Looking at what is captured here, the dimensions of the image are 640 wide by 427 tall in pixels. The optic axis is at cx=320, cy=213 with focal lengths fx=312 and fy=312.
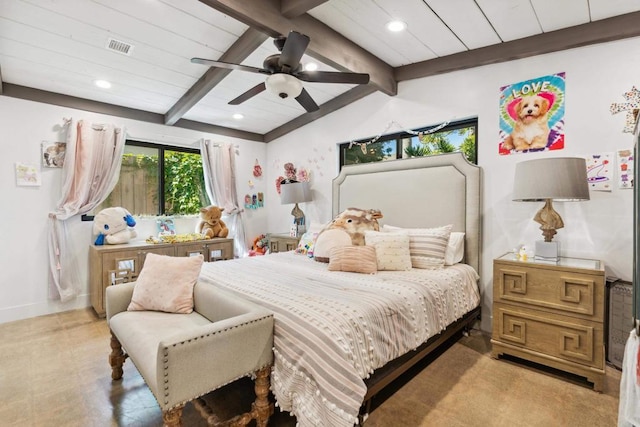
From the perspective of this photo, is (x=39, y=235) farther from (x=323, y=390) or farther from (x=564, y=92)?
(x=564, y=92)

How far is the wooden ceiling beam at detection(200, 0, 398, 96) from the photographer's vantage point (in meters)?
2.02

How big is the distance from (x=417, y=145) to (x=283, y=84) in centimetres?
198

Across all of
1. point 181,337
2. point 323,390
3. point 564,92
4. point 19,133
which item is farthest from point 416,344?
point 19,133

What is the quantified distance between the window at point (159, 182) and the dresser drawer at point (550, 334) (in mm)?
4116

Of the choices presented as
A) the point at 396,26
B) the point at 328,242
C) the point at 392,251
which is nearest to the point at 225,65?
the point at 396,26

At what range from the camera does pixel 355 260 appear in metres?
2.54

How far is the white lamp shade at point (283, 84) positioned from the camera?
213 centimetres

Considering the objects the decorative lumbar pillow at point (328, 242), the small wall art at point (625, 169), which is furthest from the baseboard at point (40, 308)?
the small wall art at point (625, 169)

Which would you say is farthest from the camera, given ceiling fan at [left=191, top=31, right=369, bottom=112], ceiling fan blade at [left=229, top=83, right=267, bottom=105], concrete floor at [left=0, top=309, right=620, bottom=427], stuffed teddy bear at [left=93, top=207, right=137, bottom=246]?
stuffed teddy bear at [left=93, top=207, right=137, bottom=246]

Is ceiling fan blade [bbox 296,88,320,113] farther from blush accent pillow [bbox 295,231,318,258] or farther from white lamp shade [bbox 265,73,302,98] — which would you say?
blush accent pillow [bbox 295,231,318,258]

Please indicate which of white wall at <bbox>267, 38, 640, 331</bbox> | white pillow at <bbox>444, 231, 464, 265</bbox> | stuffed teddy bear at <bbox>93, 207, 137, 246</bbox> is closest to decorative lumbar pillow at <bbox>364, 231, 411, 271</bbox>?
white pillow at <bbox>444, 231, 464, 265</bbox>

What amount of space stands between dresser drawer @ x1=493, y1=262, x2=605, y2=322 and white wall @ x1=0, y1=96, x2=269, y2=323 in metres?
4.40

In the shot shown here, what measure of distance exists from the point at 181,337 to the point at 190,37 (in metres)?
2.37

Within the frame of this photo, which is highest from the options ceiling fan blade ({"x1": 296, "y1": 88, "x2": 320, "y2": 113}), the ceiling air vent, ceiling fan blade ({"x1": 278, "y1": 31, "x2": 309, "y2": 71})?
the ceiling air vent
